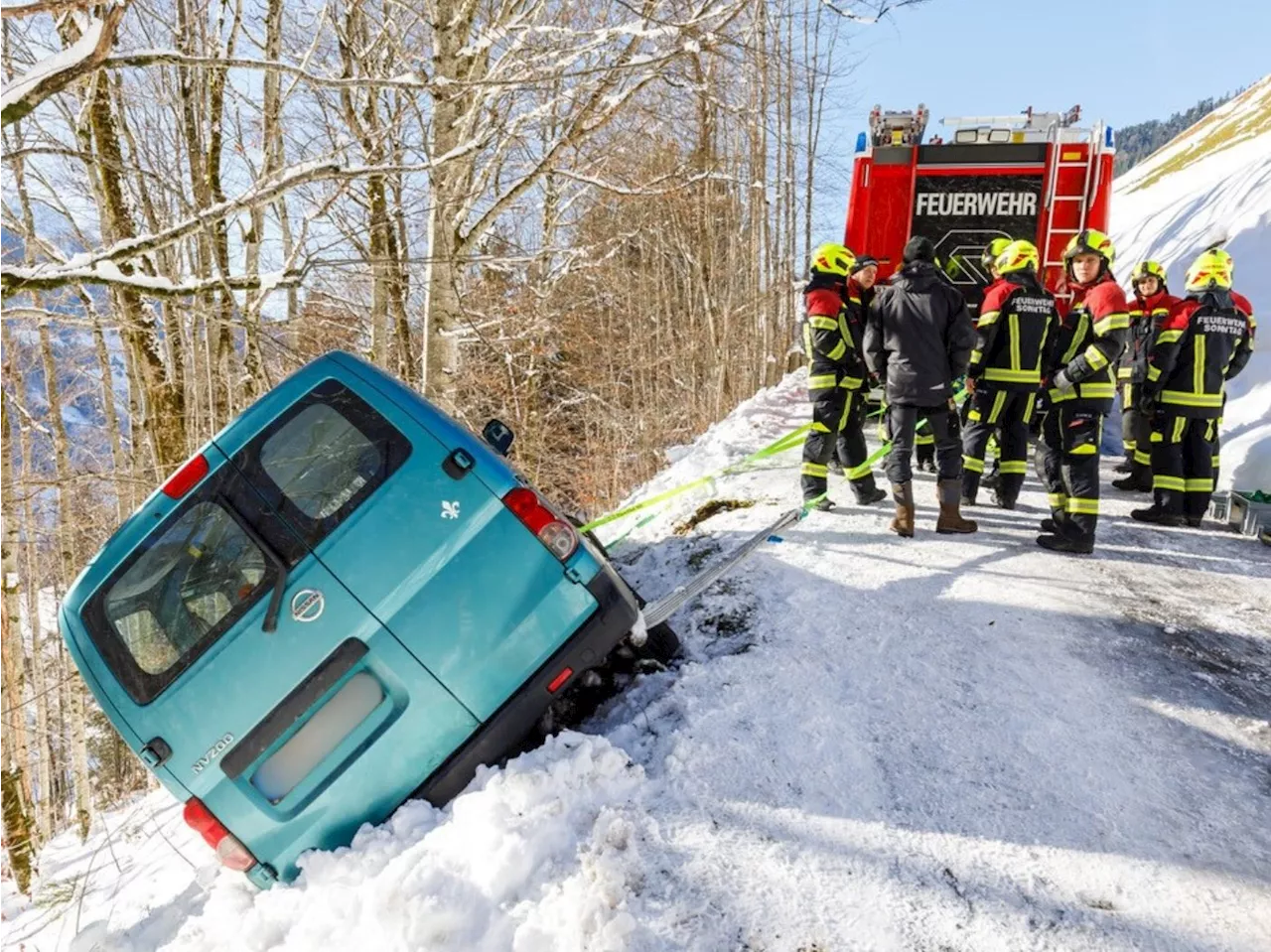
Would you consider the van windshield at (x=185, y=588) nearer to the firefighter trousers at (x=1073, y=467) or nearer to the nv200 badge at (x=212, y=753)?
the nv200 badge at (x=212, y=753)

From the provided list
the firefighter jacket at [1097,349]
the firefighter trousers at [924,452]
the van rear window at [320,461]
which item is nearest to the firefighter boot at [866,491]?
the firefighter trousers at [924,452]

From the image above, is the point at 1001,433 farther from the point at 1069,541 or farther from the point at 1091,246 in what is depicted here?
the point at 1091,246

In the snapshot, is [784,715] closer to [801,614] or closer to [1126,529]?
[801,614]

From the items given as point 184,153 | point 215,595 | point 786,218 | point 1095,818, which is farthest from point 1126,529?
point 786,218

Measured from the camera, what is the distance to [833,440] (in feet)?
18.2

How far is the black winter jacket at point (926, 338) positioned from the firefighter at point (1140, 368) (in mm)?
2083

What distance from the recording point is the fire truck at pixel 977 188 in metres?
7.68

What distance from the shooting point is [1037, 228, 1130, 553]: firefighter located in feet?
15.7

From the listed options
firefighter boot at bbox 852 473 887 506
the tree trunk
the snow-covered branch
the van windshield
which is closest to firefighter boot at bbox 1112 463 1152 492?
firefighter boot at bbox 852 473 887 506

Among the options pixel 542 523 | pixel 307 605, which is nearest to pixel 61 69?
pixel 307 605

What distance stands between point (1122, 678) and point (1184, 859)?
3.82 ft

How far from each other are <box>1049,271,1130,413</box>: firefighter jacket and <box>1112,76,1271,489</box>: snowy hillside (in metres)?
2.45

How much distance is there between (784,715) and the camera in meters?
3.16

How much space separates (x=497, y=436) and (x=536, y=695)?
135 centimetres
